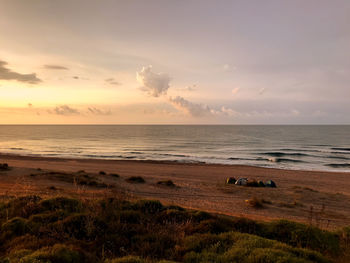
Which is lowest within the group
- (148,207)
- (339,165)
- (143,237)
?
(339,165)

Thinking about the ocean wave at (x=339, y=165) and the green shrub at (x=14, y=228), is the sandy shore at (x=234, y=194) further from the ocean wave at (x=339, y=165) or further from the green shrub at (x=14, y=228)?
the ocean wave at (x=339, y=165)

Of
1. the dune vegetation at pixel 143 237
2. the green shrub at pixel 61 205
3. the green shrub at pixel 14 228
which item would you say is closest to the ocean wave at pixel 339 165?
the dune vegetation at pixel 143 237

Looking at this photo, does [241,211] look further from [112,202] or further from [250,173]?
[250,173]

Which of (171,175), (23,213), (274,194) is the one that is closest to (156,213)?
(23,213)

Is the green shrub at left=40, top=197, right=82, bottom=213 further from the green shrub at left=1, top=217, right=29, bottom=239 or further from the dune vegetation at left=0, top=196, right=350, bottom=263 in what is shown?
the green shrub at left=1, top=217, right=29, bottom=239

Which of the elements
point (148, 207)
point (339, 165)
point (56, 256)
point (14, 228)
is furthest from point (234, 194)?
point (339, 165)

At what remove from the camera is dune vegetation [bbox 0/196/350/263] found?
17.4 feet

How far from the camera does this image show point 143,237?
639cm

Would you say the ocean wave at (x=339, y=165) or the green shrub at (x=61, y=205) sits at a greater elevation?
the green shrub at (x=61, y=205)

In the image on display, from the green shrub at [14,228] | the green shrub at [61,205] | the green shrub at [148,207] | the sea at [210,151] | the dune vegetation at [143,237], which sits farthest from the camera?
the sea at [210,151]

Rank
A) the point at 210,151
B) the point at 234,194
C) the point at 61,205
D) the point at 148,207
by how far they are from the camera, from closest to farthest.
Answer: the point at 61,205
the point at 148,207
the point at 234,194
the point at 210,151

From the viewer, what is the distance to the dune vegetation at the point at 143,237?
5.31 metres

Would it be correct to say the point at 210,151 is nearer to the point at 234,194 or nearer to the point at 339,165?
the point at 339,165

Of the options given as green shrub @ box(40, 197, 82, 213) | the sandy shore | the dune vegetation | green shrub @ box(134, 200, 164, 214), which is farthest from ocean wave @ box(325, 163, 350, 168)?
green shrub @ box(40, 197, 82, 213)
